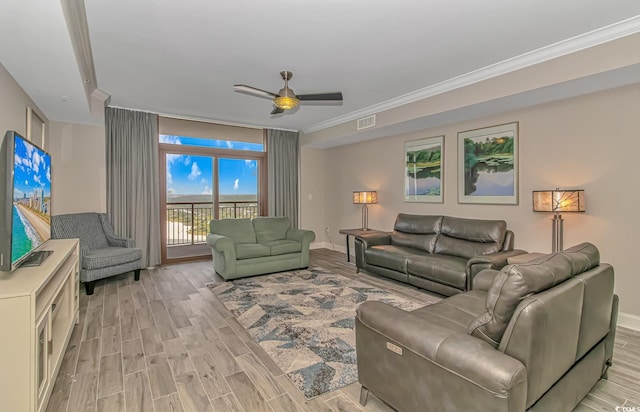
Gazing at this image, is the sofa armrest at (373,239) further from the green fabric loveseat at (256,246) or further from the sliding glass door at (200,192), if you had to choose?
the sliding glass door at (200,192)

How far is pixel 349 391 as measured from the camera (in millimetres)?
2047

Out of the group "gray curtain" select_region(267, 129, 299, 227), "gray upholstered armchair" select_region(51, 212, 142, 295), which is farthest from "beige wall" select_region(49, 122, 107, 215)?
"gray curtain" select_region(267, 129, 299, 227)

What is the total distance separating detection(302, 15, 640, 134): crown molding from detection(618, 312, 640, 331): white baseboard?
2.55m

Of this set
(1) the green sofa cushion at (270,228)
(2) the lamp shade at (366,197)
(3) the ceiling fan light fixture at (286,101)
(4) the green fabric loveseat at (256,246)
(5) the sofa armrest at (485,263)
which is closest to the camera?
(3) the ceiling fan light fixture at (286,101)

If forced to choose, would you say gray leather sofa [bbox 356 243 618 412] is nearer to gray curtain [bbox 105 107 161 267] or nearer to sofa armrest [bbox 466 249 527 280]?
sofa armrest [bbox 466 249 527 280]

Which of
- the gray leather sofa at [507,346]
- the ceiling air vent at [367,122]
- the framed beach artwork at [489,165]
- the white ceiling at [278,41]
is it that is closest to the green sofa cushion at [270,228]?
the ceiling air vent at [367,122]

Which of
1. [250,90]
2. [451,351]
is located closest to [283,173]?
[250,90]

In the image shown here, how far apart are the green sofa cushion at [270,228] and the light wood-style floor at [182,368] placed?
1817mm

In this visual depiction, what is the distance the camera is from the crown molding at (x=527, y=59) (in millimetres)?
2557

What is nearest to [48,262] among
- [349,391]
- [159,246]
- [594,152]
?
[349,391]

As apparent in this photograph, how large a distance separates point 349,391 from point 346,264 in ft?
11.8

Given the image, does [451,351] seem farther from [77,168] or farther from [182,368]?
[77,168]

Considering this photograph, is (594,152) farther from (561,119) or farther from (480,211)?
(480,211)

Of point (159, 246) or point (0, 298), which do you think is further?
point (159, 246)
